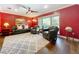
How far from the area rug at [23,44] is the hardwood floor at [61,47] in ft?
0.36

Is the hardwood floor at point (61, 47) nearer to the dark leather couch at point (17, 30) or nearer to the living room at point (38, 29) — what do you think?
the living room at point (38, 29)

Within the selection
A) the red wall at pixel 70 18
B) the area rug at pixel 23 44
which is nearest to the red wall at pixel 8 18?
the area rug at pixel 23 44

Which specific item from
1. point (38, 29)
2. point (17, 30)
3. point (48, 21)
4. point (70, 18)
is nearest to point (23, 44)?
point (17, 30)

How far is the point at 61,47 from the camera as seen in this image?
218 cm

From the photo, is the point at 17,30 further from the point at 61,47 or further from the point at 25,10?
the point at 61,47

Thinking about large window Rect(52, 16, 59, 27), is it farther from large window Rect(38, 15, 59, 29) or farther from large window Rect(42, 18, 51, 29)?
large window Rect(42, 18, 51, 29)

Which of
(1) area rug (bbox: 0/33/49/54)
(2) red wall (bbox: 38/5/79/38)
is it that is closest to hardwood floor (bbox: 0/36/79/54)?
(1) area rug (bbox: 0/33/49/54)

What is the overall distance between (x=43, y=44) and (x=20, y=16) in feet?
3.12

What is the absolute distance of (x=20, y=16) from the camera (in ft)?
7.36

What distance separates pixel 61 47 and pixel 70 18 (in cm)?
76
